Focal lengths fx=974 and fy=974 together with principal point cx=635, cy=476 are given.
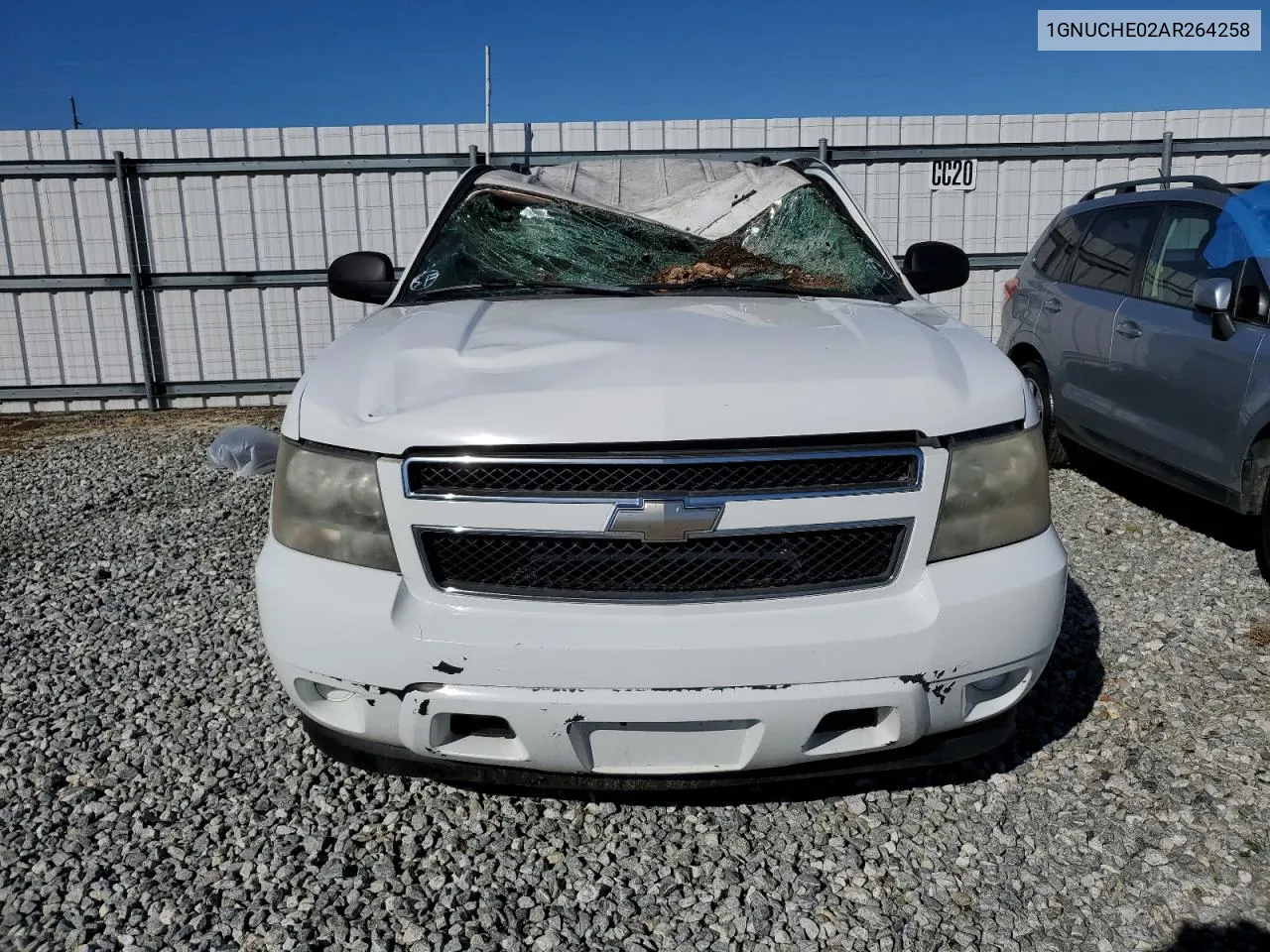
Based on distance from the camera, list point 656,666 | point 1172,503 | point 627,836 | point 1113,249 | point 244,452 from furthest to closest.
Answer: point 244,452 → point 1172,503 → point 1113,249 → point 627,836 → point 656,666

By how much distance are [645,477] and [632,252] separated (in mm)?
1600

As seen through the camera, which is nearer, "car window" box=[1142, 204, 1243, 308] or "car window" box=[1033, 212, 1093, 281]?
"car window" box=[1142, 204, 1243, 308]

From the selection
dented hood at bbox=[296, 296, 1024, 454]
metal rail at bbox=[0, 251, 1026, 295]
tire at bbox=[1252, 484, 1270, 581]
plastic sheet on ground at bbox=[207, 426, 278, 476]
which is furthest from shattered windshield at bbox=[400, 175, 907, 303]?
metal rail at bbox=[0, 251, 1026, 295]

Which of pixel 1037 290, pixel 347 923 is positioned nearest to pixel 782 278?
pixel 347 923

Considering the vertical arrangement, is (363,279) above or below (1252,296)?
above

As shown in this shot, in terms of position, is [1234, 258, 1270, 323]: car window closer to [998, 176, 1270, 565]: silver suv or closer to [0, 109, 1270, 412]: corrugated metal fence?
[998, 176, 1270, 565]: silver suv

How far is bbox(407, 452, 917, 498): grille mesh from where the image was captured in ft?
6.56

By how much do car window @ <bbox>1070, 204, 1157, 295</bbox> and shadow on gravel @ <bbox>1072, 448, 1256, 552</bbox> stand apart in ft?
3.63

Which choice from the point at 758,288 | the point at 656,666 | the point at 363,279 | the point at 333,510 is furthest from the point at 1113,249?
the point at 333,510

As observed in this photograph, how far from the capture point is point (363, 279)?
353 cm

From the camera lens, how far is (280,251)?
9.17m

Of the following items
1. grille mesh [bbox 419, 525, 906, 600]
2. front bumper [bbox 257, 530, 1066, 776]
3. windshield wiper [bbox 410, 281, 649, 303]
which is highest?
windshield wiper [bbox 410, 281, 649, 303]

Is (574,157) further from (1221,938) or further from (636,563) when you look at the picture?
(1221,938)

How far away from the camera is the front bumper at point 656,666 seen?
198cm
